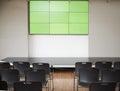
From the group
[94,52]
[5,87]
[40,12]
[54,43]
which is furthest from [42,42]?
[5,87]

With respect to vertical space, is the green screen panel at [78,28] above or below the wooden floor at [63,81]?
above

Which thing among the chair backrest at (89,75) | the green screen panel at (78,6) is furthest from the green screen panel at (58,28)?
the chair backrest at (89,75)

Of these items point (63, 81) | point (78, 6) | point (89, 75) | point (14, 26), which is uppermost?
point (78, 6)

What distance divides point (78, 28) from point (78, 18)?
420 millimetres

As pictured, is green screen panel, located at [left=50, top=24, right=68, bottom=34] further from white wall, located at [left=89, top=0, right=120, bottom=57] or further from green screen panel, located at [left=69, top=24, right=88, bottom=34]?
white wall, located at [left=89, top=0, right=120, bottom=57]

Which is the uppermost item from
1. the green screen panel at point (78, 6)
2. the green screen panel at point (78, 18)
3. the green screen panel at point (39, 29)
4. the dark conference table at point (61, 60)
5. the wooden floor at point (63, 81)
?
the green screen panel at point (78, 6)

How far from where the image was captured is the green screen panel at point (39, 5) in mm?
10812

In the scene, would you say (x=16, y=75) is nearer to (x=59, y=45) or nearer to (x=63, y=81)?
(x=63, y=81)

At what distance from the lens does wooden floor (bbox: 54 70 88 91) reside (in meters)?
7.48

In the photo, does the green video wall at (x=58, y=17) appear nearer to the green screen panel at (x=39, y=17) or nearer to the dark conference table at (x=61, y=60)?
the green screen panel at (x=39, y=17)

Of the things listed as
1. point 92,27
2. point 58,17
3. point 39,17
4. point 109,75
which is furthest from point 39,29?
point 109,75

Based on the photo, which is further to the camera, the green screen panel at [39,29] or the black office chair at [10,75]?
the green screen panel at [39,29]

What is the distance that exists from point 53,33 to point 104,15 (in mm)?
2246

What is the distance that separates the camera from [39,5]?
10836 mm
